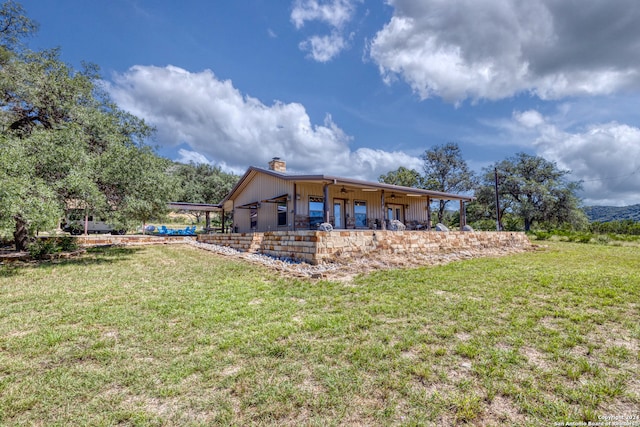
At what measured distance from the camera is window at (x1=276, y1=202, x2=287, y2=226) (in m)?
14.3

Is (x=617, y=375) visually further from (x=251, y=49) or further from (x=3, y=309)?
(x=251, y=49)

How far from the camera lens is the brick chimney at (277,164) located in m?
16.7

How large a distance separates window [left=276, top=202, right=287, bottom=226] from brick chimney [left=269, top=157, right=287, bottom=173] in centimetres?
308

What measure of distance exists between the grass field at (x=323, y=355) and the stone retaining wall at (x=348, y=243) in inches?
104

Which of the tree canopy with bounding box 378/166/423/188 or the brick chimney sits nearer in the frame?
the brick chimney

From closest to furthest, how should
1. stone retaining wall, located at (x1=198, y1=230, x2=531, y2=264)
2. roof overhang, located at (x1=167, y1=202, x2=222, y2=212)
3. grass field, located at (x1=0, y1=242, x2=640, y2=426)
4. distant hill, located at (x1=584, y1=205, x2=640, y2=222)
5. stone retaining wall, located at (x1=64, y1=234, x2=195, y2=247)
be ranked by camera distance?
1. grass field, located at (x1=0, y1=242, x2=640, y2=426)
2. stone retaining wall, located at (x1=198, y1=230, x2=531, y2=264)
3. stone retaining wall, located at (x1=64, y1=234, x2=195, y2=247)
4. roof overhang, located at (x1=167, y1=202, x2=222, y2=212)
5. distant hill, located at (x1=584, y1=205, x2=640, y2=222)

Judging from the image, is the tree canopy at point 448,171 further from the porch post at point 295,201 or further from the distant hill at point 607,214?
the porch post at point 295,201

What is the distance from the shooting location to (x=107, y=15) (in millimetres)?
11680

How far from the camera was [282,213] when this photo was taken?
47.8 ft

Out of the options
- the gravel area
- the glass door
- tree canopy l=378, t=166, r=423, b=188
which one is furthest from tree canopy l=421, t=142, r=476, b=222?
the gravel area

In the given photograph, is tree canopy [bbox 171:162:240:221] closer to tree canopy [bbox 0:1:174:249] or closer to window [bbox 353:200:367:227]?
tree canopy [bbox 0:1:174:249]

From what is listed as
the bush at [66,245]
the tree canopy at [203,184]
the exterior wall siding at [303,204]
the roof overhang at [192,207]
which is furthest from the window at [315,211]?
the tree canopy at [203,184]

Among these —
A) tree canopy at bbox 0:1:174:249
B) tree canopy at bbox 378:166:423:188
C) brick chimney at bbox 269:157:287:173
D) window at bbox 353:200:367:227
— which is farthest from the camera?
tree canopy at bbox 378:166:423:188

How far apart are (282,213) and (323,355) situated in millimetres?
12039
